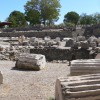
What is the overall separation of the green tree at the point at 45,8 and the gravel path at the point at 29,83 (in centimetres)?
6154

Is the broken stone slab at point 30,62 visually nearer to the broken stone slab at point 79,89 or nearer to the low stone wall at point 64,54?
the low stone wall at point 64,54

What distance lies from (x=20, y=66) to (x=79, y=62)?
4.71 metres

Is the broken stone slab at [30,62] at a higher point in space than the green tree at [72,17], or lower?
lower

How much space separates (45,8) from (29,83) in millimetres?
66536

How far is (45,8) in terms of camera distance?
77.8m

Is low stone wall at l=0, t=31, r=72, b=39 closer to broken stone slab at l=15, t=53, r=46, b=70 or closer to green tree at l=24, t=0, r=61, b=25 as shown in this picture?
green tree at l=24, t=0, r=61, b=25

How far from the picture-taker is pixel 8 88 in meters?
11.4

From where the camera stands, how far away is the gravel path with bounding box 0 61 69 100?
10.3 meters

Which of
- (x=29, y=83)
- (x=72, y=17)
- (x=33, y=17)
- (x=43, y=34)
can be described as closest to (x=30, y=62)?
(x=29, y=83)

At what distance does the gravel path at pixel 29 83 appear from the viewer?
33.8 feet

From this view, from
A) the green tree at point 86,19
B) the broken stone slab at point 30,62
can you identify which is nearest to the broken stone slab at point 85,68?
the broken stone slab at point 30,62

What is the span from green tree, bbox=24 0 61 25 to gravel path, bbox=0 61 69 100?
61.5 metres

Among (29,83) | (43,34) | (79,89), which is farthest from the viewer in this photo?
(43,34)

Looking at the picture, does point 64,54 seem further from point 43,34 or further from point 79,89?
point 43,34
